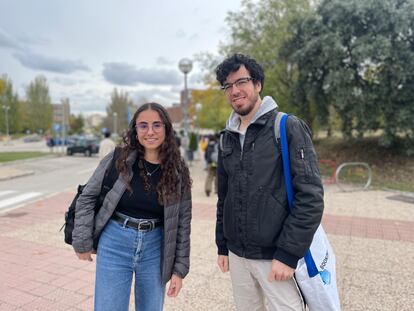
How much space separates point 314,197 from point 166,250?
98cm

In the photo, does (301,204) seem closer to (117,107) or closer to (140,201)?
(140,201)

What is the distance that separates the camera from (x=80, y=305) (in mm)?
3314

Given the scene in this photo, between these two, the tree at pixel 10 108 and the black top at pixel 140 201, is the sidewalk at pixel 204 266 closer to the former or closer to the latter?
the black top at pixel 140 201

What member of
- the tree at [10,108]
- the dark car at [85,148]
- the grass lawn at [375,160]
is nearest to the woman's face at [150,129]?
the grass lawn at [375,160]

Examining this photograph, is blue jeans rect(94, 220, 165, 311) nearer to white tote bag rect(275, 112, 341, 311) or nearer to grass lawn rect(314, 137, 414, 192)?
white tote bag rect(275, 112, 341, 311)

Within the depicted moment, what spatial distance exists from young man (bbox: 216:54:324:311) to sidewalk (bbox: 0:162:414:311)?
1.51m

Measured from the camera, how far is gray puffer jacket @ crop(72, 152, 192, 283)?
2100 millimetres

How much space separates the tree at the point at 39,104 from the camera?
6175 centimetres

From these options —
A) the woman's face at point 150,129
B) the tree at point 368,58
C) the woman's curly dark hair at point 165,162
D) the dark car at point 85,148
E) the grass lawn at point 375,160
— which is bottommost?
the dark car at point 85,148

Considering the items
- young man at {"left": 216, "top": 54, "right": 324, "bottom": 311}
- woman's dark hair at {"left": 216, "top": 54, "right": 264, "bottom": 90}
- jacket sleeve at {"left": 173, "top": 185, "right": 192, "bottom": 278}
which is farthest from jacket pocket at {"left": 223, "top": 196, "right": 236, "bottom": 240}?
woman's dark hair at {"left": 216, "top": 54, "right": 264, "bottom": 90}

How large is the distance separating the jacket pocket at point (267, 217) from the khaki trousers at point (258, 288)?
0.51 feet

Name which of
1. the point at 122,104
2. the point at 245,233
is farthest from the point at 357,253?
the point at 122,104

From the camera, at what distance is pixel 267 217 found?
1.86m

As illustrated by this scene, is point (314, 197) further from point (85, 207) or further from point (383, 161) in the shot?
point (383, 161)
